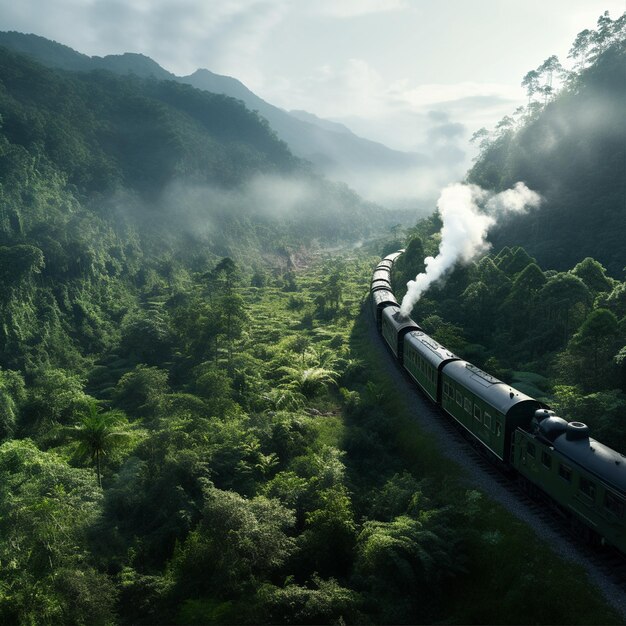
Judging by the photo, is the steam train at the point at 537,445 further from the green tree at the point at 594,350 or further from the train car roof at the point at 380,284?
the train car roof at the point at 380,284

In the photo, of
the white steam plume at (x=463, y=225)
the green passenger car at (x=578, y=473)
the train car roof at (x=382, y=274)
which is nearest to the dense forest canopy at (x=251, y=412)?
the green passenger car at (x=578, y=473)

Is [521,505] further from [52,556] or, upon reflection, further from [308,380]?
[308,380]

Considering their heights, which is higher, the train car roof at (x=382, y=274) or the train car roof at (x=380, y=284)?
the train car roof at (x=382, y=274)

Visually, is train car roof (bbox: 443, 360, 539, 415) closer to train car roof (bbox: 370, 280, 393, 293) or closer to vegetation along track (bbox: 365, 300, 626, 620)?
vegetation along track (bbox: 365, 300, 626, 620)

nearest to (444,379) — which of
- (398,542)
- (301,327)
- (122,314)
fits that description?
(398,542)

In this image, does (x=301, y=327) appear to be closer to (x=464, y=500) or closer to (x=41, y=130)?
(x=464, y=500)

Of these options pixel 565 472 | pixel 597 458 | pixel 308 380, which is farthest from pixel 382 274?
pixel 597 458
